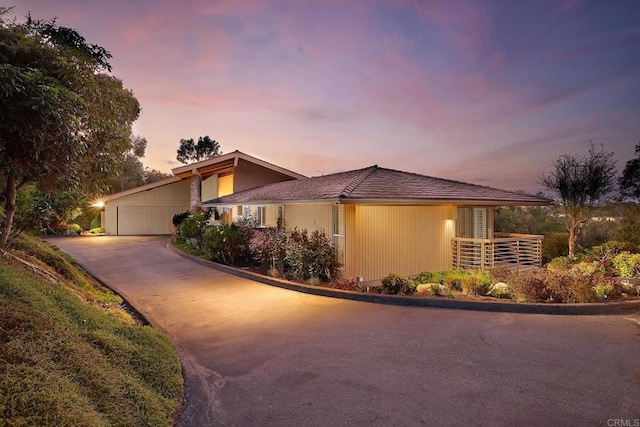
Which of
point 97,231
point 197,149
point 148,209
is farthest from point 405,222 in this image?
point 197,149

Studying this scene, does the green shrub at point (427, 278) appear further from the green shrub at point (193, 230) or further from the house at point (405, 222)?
the green shrub at point (193, 230)

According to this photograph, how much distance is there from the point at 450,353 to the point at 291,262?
5.98 m

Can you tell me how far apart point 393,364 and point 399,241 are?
6.67 m

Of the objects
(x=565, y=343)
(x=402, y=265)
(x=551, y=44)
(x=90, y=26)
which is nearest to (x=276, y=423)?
(x=565, y=343)

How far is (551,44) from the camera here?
1284 cm

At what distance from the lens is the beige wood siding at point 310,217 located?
444 inches

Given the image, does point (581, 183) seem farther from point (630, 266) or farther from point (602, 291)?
point (602, 291)

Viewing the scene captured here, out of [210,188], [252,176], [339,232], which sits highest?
[252,176]

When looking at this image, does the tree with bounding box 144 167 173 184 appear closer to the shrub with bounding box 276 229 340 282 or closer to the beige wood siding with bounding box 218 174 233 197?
the beige wood siding with bounding box 218 174 233 197

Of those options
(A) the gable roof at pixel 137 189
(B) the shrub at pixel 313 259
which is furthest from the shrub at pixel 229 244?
(A) the gable roof at pixel 137 189

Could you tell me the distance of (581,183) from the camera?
52.3 ft

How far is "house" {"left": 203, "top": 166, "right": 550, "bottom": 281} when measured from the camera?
10.2 meters
